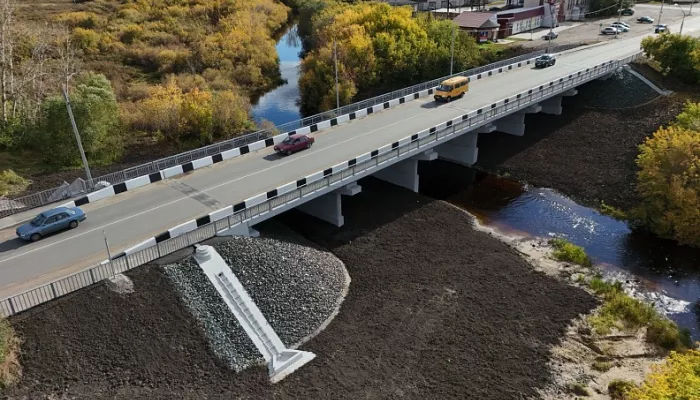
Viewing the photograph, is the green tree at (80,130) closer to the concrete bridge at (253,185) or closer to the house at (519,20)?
the concrete bridge at (253,185)

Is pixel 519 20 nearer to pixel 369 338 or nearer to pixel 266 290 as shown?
pixel 369 338

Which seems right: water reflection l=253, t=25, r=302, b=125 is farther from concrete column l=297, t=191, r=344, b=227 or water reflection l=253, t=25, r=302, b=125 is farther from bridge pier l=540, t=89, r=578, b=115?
bridge pier l=540, t=89, r=578, b=115

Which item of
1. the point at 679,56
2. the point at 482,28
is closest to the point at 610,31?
the point at 482,28

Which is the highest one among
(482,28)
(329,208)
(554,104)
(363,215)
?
(482,28)

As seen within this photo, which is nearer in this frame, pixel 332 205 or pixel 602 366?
pixel 602 366

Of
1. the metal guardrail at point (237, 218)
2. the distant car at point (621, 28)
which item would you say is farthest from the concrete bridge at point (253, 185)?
the distant car at point (621, 28)

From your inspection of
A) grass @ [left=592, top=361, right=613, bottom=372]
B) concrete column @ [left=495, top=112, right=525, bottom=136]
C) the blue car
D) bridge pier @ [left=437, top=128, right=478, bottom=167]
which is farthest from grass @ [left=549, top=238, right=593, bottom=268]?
the blue car
